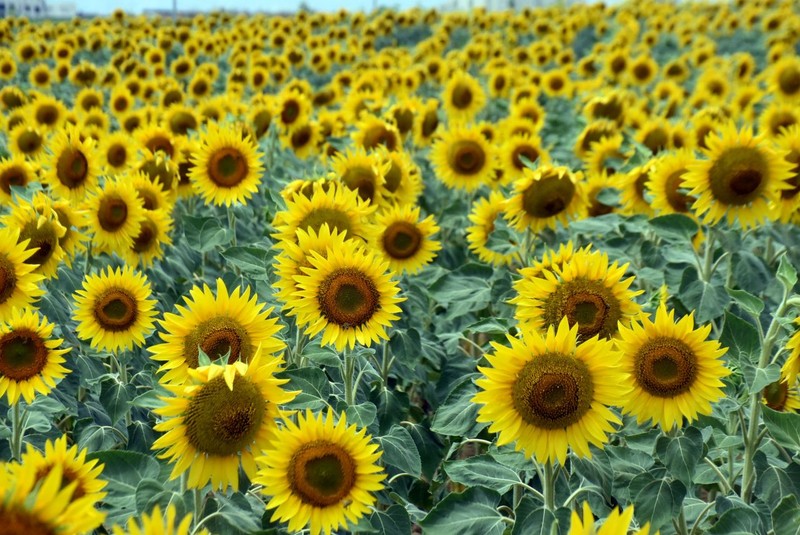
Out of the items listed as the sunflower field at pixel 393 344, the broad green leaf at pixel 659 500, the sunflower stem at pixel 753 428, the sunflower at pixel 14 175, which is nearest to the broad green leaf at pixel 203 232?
the sunflower field at pixel 393 344

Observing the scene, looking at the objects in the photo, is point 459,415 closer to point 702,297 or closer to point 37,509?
point 702,297

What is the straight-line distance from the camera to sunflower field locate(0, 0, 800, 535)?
1.98 metres

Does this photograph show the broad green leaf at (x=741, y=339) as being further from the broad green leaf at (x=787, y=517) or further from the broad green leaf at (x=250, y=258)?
the broad green leaf at (x=250, y=258)

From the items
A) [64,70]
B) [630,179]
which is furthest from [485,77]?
[630,179]

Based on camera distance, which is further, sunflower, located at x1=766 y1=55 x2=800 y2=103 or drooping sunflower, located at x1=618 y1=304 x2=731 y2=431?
sunflower, located at x1=766 y1=55 x2=800 y2=103

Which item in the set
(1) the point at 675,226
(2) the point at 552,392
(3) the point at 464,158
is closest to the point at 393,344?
(2) the point at 552,392

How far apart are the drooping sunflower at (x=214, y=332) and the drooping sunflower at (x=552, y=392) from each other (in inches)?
25.8

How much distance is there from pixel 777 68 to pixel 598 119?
2766 millimetres

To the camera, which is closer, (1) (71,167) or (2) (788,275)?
(2) (788,275)

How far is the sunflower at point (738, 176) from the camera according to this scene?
132 inches

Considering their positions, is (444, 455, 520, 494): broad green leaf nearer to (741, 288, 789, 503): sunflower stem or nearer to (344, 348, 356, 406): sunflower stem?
(344, 348, 356, 406): sunflower stem

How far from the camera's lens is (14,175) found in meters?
4.07

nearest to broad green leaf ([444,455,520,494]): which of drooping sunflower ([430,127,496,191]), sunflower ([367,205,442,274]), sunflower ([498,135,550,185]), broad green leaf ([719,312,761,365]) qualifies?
broad green leaf ([719,312,761,365])

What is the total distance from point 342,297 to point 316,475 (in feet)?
2.26
